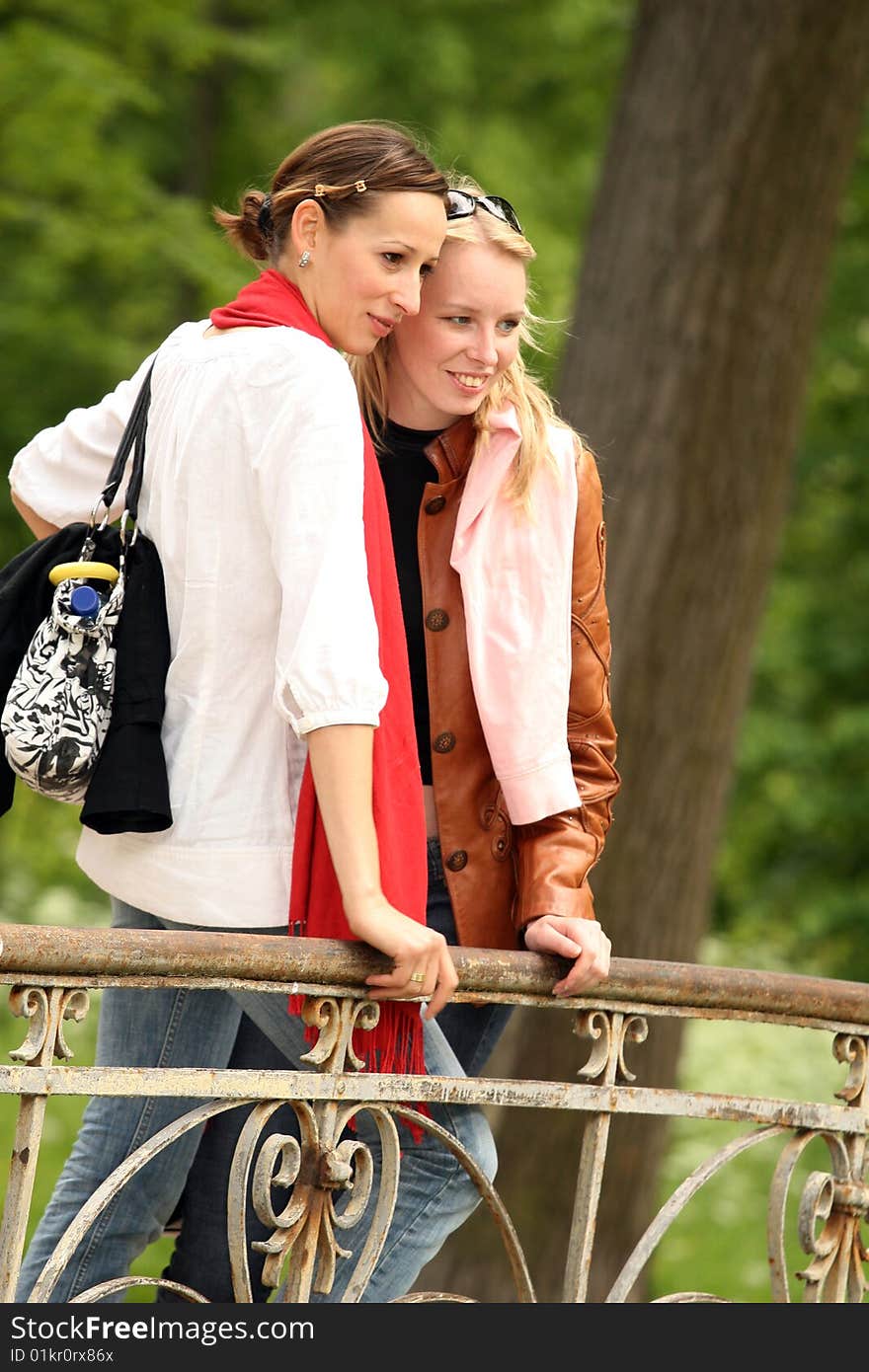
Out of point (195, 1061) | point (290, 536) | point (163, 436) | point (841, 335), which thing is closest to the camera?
point (290, 536)

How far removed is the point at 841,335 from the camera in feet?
33.3

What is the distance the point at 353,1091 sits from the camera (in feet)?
7.86

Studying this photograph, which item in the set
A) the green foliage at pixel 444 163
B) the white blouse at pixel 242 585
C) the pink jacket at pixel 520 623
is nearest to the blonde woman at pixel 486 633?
the pink jacket at pixel 520 623

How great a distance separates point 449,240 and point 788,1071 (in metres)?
9.53

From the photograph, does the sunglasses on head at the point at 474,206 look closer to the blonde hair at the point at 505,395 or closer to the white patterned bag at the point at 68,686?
the blonde hair at the point at 505,395

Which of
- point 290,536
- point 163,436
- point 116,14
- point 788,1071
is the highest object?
point 116,14

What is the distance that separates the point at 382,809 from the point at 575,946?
1.53 feet

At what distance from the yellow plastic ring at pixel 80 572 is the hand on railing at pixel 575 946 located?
88 cm

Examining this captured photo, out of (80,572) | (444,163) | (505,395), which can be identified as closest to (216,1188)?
(80,572)

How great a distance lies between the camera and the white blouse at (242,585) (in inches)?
93.0

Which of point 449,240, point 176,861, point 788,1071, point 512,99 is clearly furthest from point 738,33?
point 788,1071

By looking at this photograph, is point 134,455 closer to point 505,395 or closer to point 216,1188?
point 505,395

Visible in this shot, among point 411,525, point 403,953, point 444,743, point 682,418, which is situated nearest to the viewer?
point 403,953
